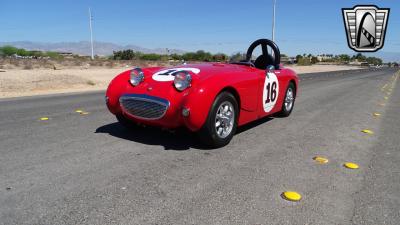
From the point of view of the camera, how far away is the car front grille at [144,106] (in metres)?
Answer: 4.35

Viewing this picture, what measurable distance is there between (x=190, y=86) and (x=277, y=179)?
1.54 metres

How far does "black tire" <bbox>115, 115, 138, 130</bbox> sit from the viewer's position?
5.18 m

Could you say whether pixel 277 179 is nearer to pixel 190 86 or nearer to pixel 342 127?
pixel 190 86

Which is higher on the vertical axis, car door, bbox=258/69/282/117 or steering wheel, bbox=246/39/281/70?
steering wheel, bbox=246/39/281/70

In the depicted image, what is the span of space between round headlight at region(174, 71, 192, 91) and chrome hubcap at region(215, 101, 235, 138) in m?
0.53

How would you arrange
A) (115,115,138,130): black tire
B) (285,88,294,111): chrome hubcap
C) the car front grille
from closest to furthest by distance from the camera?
the car front grille → (115,115,138,130): black tire → (285,88,294,111): chrome hubcap

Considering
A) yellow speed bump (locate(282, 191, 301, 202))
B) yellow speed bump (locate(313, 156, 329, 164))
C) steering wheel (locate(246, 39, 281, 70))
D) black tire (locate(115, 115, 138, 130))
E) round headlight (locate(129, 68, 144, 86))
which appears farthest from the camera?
steering wheel (locate(246, 39, 281, 70))

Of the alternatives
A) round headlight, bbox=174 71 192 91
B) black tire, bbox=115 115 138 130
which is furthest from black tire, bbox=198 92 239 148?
black tire, bbox=115 115 138 130

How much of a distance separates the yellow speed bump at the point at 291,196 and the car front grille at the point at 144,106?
1.79m

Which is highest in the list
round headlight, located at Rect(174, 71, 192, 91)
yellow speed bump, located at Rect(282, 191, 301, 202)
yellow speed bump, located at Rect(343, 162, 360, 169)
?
round headlight, located at Rect(174, 71, 192, 91)

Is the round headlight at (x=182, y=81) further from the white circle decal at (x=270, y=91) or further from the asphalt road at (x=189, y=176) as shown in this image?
the white circle decal at (x=270, y=91)

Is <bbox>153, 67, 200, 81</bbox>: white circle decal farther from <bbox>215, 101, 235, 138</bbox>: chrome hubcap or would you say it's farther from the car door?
the car door

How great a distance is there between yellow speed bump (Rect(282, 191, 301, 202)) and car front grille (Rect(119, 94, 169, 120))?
5.87 feet

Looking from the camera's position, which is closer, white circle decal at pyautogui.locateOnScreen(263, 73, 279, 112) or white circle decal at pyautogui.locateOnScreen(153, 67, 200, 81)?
white circle decal at pyautogui.locateOnScreen(153, 67, 200, 81)
